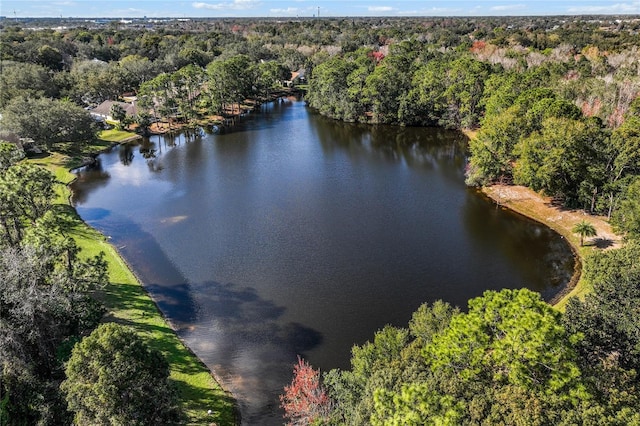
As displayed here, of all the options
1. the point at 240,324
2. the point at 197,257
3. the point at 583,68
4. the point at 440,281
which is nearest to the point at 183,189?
the point at 197,257

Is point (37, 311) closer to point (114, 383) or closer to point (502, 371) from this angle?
point (114, 383)

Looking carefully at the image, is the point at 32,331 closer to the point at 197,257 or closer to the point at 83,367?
the point at 83,367

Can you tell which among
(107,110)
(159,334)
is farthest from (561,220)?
(107,110)

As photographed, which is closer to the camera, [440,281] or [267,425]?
[267,425]

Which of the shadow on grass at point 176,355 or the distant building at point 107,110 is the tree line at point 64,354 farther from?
the distant building at point 107,110

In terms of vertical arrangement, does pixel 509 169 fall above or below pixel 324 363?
above

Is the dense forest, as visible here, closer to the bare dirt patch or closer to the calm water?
the bare dirt patch

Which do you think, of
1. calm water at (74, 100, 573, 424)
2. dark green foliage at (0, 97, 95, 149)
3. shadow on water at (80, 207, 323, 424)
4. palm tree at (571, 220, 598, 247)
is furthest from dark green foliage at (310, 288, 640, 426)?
dark green foliage at (0, 97, 95, 149)
